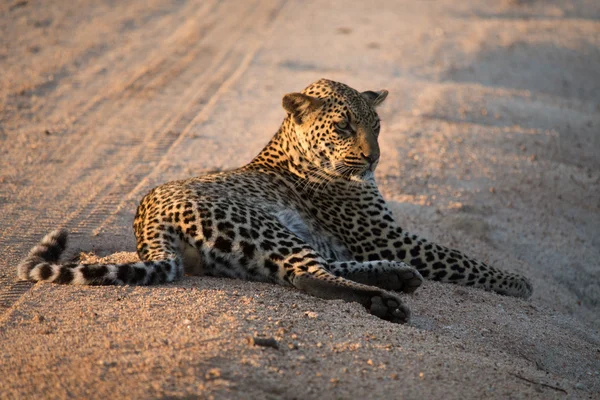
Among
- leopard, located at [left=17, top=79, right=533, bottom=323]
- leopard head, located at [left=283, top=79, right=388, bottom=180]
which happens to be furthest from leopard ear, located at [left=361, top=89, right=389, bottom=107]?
leopard head, located at [left=283, top=79, right=388, bottom=180]

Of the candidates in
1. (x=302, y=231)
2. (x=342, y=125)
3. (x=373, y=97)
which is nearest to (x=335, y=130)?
(x=342, y=125)

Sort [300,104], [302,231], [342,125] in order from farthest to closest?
[300,104] < [342,125] < [302,231]

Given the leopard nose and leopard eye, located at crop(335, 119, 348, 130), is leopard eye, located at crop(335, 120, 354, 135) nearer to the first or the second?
leopard eye, located at crop(335, 119, 348, 130)

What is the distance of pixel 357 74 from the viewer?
15008mm

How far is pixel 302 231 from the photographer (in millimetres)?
7016

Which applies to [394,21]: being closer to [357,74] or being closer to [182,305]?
[357,74]

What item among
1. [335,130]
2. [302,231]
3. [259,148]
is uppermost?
[335,130]

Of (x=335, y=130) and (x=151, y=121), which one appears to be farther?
(x=151, y=121)

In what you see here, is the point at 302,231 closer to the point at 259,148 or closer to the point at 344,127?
the point at 344,127

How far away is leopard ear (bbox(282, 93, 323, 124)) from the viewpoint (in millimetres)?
7273

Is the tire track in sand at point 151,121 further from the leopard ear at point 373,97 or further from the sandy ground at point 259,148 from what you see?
the leopard ear at point 373,97

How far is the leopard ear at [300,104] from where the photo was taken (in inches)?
286

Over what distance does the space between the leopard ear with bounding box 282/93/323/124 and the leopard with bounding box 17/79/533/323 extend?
1cm

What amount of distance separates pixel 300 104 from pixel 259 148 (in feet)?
12.1
